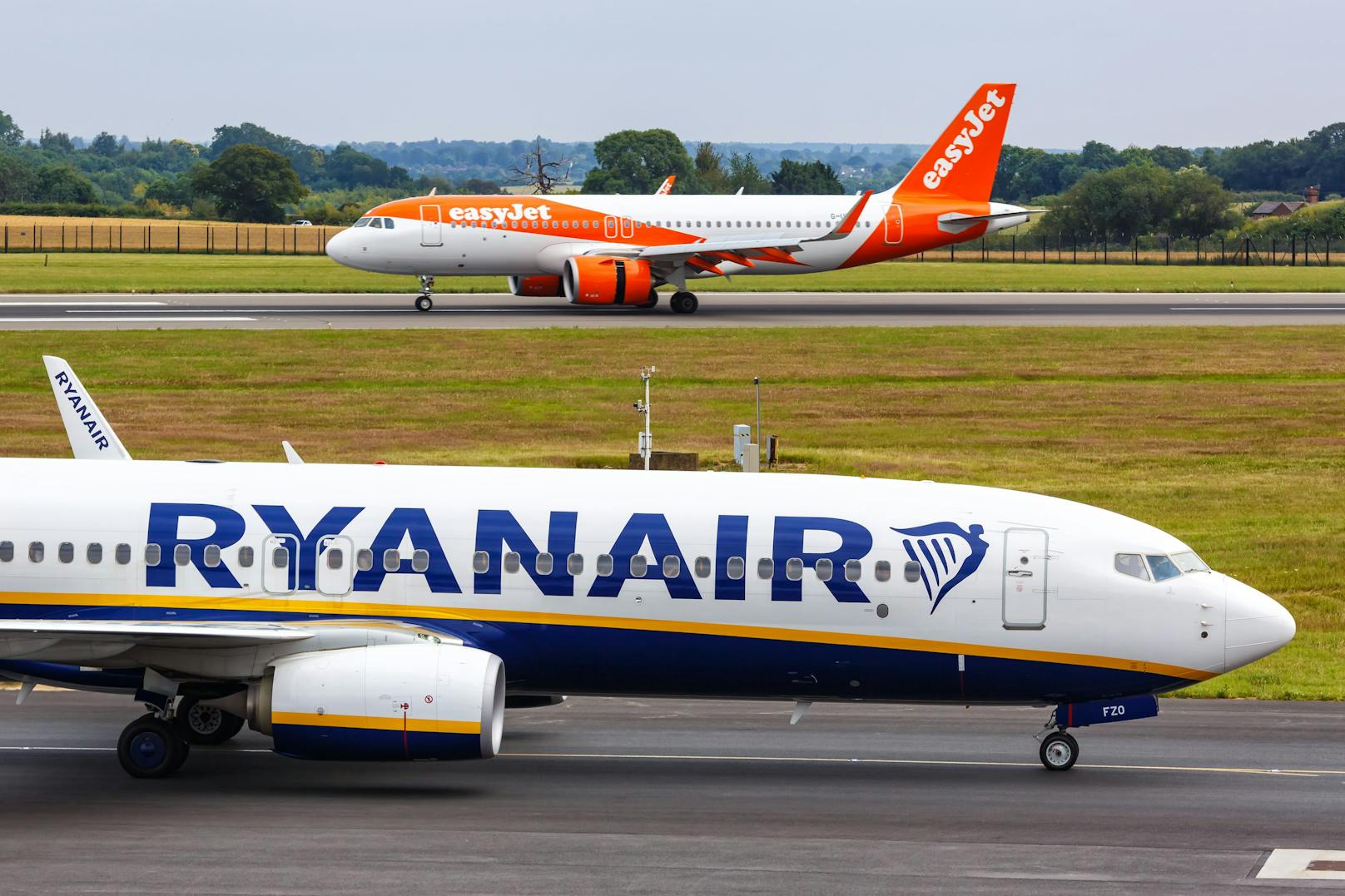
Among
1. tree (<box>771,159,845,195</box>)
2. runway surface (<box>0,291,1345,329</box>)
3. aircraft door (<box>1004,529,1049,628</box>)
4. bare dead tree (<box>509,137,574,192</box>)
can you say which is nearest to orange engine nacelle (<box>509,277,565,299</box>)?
runway surface (<box>0,291,1345,329</box>)

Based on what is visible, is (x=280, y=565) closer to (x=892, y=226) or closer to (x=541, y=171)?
(x=892, y=226)

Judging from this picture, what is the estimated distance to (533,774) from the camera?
20656 mm

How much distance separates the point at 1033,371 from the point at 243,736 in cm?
3985

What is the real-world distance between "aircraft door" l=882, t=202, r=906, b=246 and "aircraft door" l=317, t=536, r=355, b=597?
2117 inches

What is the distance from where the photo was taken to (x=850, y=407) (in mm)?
51250

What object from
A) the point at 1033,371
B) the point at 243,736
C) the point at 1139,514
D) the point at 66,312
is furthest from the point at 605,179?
the point at 243,736

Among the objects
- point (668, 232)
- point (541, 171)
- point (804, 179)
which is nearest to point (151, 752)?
point (668, 232)

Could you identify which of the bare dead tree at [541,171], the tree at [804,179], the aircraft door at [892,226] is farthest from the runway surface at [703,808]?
the tree at [804,179]

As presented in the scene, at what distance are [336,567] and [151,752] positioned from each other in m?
3.01

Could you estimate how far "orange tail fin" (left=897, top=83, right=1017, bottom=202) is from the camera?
72.4m

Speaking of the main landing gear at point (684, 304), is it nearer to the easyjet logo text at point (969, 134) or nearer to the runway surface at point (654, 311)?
the runway surface at point (654, 311)

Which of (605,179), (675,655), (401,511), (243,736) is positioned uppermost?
(605,179)

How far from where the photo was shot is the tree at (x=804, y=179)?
181m

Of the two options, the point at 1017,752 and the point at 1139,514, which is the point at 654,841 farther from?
the point at 1139,514
